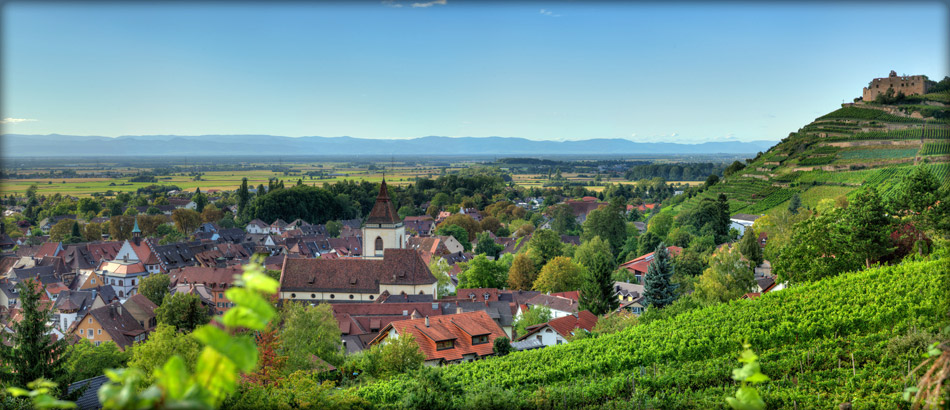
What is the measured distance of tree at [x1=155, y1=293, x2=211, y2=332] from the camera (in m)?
25.0

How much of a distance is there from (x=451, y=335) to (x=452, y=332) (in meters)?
0.39

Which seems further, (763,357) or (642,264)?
(642,264)

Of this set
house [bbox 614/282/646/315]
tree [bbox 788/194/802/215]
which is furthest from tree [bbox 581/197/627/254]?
house [bbox 614/282/646/315]

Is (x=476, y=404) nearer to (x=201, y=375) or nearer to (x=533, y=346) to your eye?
(x=201, y=375)

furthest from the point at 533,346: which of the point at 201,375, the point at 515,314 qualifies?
the point at 201,375

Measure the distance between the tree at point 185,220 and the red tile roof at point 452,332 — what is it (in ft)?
207

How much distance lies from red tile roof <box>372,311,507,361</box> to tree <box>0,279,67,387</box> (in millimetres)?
9523

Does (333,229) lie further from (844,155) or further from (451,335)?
(451,335)

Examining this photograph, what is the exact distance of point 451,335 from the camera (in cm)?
2184

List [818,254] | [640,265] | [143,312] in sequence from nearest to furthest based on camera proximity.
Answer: [818,254], [143,312], [640,265]

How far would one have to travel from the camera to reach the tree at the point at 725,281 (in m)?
21.5

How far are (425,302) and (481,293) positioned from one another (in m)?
4.44

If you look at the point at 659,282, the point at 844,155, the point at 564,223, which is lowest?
the point at 564,223

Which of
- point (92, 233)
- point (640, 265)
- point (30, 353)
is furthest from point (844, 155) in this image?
point (92, 233)
